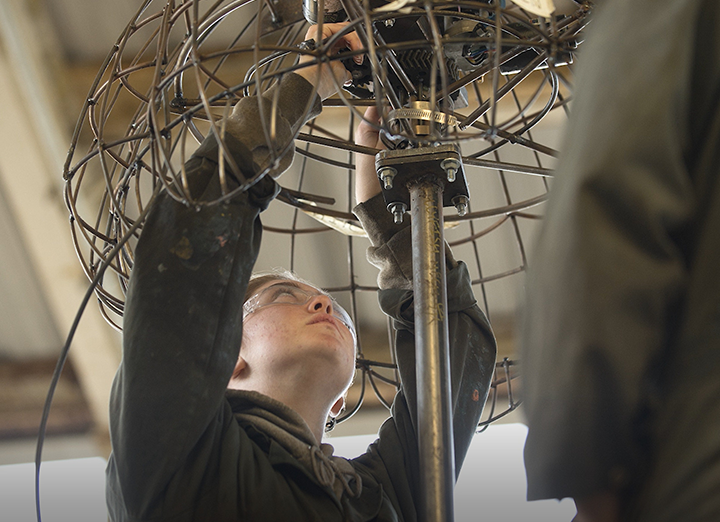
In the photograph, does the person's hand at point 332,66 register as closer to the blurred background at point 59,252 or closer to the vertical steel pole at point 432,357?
the vertical steel pole at point 432,357

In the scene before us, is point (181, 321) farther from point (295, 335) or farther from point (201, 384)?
point (295, 335)

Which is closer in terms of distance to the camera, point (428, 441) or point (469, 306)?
point (428, 441)

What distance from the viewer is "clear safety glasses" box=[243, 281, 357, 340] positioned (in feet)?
3.57

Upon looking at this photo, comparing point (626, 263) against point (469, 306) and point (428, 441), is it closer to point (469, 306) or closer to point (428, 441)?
point (428, 441)

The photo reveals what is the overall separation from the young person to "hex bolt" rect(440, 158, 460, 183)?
0.15 meters

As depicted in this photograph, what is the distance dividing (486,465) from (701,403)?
2.13m

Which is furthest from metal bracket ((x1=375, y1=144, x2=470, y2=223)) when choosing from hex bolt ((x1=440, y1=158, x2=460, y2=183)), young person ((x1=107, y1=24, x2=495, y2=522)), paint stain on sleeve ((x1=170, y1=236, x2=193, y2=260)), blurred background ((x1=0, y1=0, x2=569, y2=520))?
blurred background ((x1=0, y1=0, x2=569, y2=520))

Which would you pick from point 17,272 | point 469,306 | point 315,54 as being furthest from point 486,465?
point 315,54

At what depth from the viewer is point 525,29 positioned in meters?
0.81

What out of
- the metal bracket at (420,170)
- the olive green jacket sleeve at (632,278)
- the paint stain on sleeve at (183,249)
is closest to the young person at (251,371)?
the paint stain on sleeve at (183,249)

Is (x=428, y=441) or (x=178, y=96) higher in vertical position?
(x=178, y=96)

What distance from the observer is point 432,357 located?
2.31ft

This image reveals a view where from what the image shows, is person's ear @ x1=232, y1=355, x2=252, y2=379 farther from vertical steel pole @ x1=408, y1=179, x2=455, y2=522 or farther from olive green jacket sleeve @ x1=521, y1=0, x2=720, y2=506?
olive green jacket sleeve @ x1=521, y1=0, x2=720, y2=506

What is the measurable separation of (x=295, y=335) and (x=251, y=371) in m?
0.09
